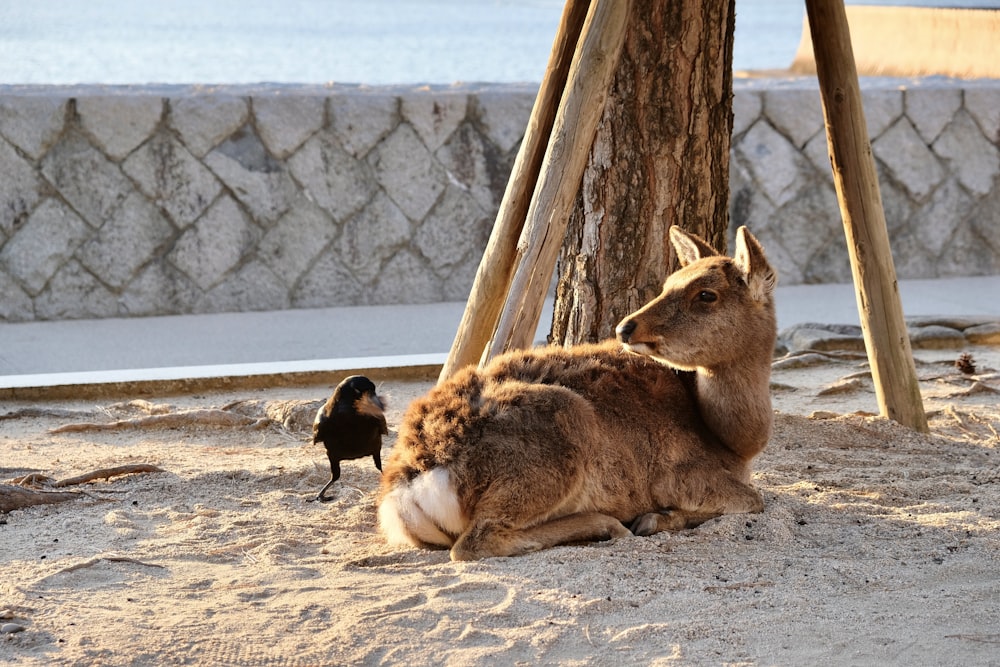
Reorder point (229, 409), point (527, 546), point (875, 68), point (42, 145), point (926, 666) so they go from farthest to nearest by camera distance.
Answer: point (875, 68) → point (42, 145) → point (229, 409) → point (527, 546) → point (926, 666)

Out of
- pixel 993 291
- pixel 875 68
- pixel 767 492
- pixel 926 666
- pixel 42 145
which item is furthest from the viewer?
pixel 875 68

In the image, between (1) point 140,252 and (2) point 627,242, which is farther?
(1) point 140,252

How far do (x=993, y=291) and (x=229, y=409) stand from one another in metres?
5.62

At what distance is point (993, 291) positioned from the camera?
8359 millimetres

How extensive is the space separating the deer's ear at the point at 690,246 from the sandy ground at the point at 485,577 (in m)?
0.84

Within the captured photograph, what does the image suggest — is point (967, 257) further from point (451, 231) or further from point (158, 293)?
point (158, 293)

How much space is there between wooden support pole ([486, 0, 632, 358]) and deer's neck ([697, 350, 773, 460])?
0.76 meters

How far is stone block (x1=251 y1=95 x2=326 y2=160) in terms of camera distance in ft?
24.9

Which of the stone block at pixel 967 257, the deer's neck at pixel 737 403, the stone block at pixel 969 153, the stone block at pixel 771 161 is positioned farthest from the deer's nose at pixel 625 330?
the stone block at pixel 967 257

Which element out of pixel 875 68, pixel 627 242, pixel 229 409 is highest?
pixel 875 68

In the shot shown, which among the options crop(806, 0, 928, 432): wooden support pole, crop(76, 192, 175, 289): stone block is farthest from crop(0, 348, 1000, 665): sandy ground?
crop(76, 192, 175, 289): stone block

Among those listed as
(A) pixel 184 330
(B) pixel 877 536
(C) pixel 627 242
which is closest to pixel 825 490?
(B) pixel 877 536

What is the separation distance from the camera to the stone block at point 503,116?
26.0 ft

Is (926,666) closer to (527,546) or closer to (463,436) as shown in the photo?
(527,546)
